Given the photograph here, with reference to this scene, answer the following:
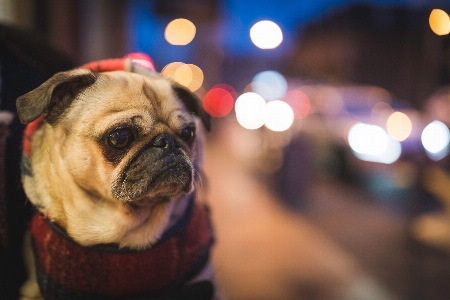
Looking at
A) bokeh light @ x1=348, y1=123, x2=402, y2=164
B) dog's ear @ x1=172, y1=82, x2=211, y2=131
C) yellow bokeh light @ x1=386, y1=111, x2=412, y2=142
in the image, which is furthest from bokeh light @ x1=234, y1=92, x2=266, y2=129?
dog's ear @ x1=172, y1=82, x2=211, y2=131

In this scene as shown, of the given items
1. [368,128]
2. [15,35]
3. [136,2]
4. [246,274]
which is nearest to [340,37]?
[136,2]

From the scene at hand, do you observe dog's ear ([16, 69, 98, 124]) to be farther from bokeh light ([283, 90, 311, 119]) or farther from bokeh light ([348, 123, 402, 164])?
bokeh light ([283, 90, 311, 119])

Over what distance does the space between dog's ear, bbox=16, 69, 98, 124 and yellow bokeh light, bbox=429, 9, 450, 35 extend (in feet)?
14.6

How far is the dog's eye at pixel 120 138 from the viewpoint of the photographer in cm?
180

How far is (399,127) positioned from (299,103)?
3353 mm

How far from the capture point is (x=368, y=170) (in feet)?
25.8

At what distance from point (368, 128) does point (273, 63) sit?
1473 inches

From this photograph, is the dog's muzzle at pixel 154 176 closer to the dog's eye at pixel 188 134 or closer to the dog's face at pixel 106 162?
the dog's face at pixel 106 162

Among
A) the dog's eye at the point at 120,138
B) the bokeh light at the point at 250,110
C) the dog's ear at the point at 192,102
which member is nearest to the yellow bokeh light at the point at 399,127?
the bokeh light at the point at 250,110

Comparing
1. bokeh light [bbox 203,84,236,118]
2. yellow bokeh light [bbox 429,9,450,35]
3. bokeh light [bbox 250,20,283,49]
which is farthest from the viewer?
bokeh light [bbox 203,84,236,118]

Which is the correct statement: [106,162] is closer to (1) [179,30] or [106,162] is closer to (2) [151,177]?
(2) [151,177]

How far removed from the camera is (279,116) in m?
9.68

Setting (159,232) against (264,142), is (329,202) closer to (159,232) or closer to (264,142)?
(264,142)

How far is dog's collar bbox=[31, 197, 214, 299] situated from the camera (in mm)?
1679
